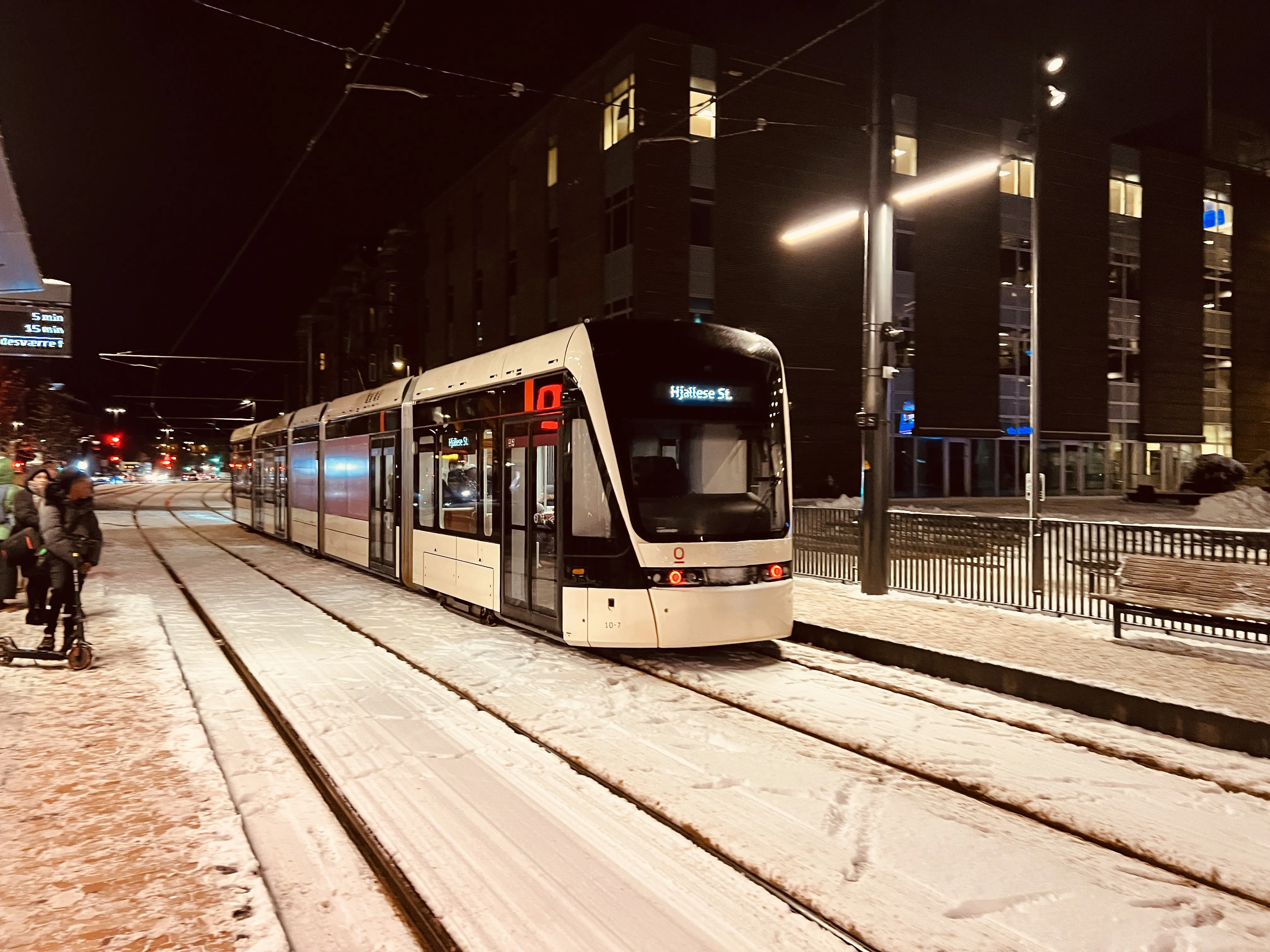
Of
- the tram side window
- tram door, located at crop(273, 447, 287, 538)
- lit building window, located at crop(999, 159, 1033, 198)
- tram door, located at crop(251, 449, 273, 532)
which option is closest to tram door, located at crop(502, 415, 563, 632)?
tram door, located at crop(273, 447, 287, 538)

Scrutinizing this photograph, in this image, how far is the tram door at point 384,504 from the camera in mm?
13984

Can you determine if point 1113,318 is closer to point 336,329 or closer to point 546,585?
point 546,585

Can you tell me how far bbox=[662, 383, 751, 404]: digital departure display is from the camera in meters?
8.71

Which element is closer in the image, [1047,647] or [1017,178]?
[1047,647]

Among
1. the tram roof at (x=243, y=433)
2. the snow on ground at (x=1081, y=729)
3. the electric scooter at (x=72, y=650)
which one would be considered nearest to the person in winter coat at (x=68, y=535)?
the electric scooter at (x=72, y=650)

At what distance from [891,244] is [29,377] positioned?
4340 cm

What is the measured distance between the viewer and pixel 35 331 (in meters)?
18.7

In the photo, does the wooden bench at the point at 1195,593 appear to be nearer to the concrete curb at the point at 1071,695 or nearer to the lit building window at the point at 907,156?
the concrete curb at the point at 1071,695

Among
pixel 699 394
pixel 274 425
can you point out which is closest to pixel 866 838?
pixel 699 394

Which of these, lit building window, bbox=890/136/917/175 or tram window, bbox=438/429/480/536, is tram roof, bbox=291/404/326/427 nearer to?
tram window, bbox=438/429/480/536

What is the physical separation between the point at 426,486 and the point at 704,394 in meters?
5.33

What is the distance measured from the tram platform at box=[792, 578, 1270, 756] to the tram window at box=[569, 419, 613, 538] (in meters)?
3.17

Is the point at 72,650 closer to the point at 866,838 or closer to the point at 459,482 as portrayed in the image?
the point at 459,482

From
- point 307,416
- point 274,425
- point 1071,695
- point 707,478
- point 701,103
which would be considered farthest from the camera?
point 701,103
